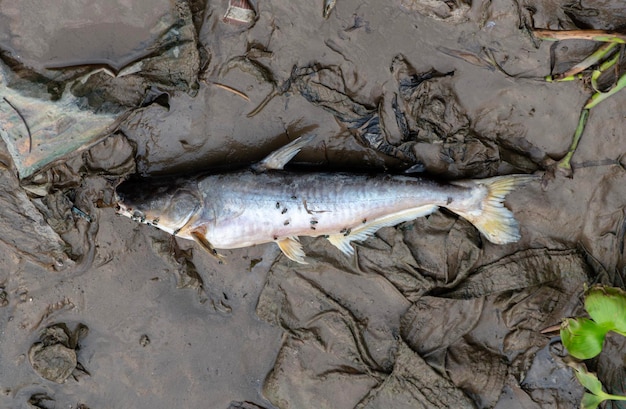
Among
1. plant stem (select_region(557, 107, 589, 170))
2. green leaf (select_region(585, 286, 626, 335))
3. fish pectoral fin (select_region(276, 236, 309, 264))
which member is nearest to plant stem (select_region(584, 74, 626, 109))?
plant stem (select_region(557, 107, 589, 170))

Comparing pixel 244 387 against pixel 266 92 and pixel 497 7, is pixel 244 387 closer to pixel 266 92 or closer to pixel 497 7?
pixel 266 92

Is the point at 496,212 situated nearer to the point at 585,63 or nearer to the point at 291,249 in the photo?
the point at 585,63

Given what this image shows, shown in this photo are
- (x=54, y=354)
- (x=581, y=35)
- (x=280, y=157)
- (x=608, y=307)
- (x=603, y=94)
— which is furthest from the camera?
(x=54, y=354)

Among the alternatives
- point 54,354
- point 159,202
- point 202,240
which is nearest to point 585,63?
point 202,240

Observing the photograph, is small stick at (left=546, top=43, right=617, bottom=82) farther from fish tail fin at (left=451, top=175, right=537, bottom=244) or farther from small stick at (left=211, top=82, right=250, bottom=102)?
small stick at (left=211, top=82, right=250, bottom=102)

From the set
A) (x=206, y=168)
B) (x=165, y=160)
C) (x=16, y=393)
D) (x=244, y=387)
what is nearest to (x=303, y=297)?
(x=244, y=387)
